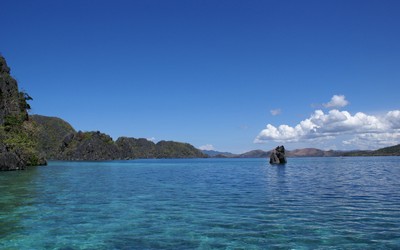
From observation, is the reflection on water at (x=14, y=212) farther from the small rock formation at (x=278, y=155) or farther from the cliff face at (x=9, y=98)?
the small rock formation at (x=278, y=155)

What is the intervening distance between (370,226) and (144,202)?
65.4ft

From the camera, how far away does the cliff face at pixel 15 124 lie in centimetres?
10597

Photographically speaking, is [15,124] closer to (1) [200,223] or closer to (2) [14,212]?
(2) [14,212]

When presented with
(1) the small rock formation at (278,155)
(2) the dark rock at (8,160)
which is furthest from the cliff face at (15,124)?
(1) the small rock formation at (278,155)

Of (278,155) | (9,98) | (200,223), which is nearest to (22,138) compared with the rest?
(9,98)

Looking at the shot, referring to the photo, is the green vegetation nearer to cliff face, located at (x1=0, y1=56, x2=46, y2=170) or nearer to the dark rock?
cliff face, located at (x1=0, y1=56, x2=46, y2=170)

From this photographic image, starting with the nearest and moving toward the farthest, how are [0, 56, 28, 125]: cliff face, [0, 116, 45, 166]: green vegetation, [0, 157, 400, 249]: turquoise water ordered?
1. [0, 157, 400, 249]: turquoise water
2. [0, 116, 45, 166]: green vegetation
3. [0, 56, 28, 125]: cliff face

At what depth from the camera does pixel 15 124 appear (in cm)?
11706

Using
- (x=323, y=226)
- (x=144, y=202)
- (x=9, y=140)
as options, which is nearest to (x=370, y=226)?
(x=323, y=226)

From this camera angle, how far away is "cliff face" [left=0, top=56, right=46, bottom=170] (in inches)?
4172

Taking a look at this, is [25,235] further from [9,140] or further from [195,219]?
[9,140]

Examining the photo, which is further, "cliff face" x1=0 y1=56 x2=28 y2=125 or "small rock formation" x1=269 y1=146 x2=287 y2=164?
"small rock formation" x1=269 y1=146 x2=287 y2=164

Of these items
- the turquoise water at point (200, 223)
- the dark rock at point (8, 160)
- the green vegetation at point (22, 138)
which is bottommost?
the turquoise water at point (200, 223)

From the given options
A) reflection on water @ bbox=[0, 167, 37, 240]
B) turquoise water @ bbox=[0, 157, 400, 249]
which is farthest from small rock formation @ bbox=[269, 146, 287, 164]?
reflection on water @ bbox=[0, 167, 37, 240]
